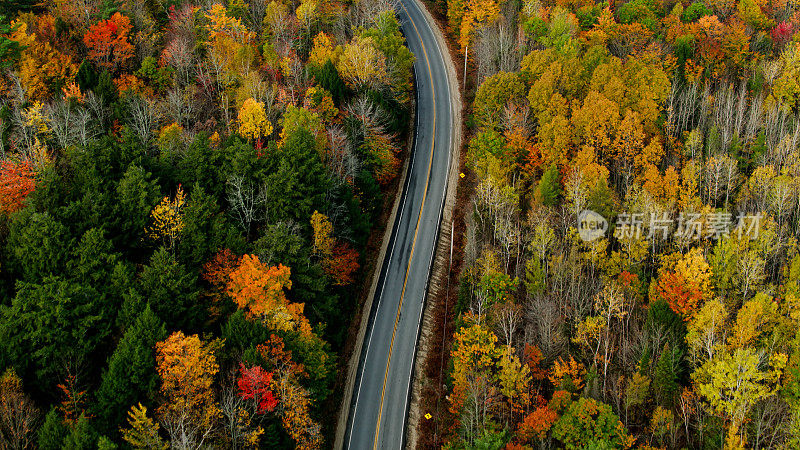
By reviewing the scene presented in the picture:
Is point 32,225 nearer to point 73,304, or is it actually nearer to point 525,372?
point 73,304

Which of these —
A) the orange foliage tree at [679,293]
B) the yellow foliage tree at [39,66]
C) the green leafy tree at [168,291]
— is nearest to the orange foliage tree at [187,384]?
the green leafy tree at [168,291]

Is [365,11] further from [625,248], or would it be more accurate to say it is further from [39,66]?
[625,248]

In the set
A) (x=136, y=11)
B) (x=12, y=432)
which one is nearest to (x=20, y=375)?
(x=12, y=432)

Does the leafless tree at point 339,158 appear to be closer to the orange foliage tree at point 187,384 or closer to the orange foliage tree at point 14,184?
the orange foliage tree at point 14,184

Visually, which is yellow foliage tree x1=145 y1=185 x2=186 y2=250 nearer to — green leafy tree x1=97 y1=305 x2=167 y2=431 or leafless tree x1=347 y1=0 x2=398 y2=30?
green leafy tree x1=97 y1=305 x2=167 y2=431

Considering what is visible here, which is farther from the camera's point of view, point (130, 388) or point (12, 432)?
point (130, 388)

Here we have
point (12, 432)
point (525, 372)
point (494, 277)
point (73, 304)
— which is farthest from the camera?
point (494, 277)

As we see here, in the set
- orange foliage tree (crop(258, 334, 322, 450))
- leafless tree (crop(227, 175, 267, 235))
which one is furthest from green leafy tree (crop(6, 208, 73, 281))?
orange foliage tree (crop(258, 334, 322, 450))
